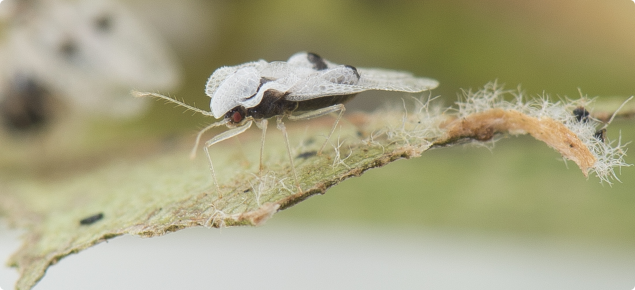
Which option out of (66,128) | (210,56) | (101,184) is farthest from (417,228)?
(66,128)

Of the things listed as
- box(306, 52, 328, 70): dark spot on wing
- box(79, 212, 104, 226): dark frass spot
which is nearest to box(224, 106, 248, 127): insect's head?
box(306, 52, 328, 70): dark spot on wing

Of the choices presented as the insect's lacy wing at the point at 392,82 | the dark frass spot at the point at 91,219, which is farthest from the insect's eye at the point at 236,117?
the dark frass spot at the point at 91,219

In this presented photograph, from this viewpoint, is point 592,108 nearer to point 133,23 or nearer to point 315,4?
point 315,4

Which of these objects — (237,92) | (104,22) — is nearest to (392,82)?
(237,92)

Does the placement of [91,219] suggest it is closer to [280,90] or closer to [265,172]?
[265,172]

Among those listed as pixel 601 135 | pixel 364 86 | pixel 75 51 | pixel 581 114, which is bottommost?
pixel 601 135

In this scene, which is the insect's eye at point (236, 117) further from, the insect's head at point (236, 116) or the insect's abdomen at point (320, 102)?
the insect's abdomen at point (320, 102)
